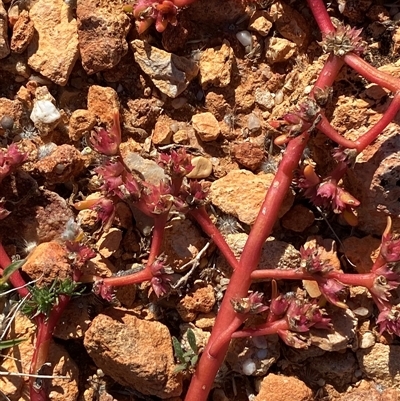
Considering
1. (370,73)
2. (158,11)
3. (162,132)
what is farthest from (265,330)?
(158,11)

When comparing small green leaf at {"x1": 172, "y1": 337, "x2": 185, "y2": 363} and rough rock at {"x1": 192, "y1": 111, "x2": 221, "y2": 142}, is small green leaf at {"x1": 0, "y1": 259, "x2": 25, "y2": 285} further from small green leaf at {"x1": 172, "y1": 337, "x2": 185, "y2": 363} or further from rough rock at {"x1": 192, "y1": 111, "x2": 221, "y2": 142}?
rough rock at {"x1": 192, "y1": 111, "x2": 221, "y2": 142}

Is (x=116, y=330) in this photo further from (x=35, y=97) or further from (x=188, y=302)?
(x=35, y=97)

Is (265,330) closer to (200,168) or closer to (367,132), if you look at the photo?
(200,168)

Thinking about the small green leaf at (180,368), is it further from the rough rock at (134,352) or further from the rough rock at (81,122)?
the rough rock at (81,122)

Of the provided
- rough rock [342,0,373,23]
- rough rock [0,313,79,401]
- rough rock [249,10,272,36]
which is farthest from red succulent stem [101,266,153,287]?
rough rock [342,0,373,23]

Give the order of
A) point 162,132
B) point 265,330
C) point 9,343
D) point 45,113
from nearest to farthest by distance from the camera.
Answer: point 9,343, point 265,330, point 45,113, point 162,132

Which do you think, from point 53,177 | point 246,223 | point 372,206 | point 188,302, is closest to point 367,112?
point 372,206
